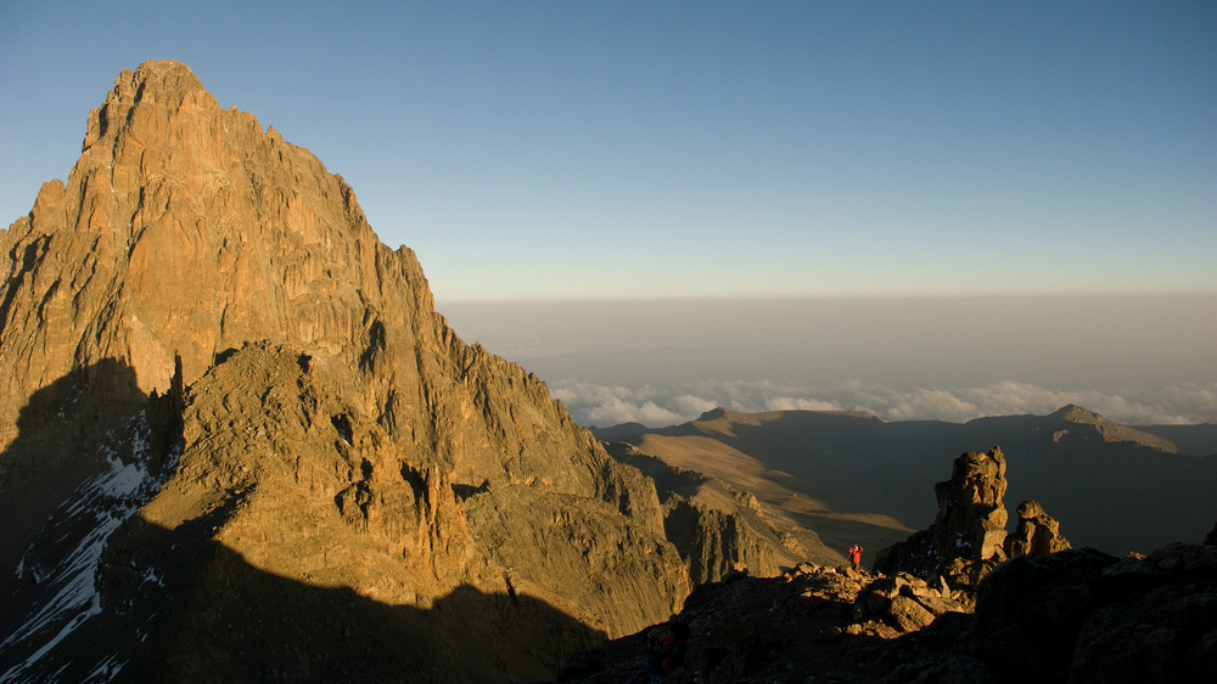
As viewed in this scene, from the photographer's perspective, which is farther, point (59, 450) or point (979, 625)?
point (59, 450)

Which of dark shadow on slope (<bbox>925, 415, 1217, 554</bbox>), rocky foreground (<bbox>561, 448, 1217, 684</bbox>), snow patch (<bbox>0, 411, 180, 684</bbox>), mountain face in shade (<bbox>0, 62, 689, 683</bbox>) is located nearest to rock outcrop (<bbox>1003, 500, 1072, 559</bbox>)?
rocky foreground (<bbox>561, 448, 1217, 684</bbox>)

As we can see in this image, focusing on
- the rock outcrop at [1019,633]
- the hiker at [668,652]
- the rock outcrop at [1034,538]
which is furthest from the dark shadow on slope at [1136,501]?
the hiker at [668,652]

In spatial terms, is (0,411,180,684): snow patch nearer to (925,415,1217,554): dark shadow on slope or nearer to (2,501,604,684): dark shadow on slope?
(2,501,604,684): dark shadow on slope

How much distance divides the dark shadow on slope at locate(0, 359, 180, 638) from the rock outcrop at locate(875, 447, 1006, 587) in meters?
46.2

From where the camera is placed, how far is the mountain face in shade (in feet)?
108

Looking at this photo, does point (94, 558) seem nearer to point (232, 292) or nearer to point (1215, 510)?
point (232, 292)

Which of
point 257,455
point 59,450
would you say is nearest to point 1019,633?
point 257,455

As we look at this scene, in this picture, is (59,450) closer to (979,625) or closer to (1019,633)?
(979,625)

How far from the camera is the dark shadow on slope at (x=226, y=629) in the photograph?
93.1ft

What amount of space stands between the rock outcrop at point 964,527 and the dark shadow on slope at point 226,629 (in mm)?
24946

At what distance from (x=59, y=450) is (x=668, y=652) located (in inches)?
2730

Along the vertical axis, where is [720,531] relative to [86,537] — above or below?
below

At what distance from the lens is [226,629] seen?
29.7 m

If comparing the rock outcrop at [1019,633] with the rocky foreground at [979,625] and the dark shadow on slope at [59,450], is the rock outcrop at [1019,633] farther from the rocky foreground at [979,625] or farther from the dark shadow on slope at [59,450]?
the dark shadow on slope at [59,450]
